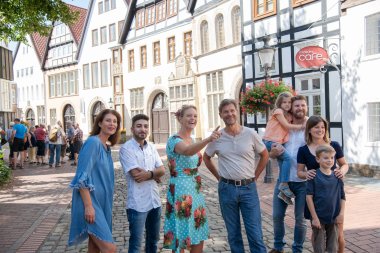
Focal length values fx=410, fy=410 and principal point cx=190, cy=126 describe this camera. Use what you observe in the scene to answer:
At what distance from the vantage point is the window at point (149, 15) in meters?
26.0

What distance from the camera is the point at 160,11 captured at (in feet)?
82.7

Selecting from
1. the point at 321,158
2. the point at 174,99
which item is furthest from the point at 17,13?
the point at 174,99

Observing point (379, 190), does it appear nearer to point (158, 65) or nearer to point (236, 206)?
point (236, 206)

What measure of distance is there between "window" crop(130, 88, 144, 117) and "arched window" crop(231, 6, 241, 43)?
437 inches

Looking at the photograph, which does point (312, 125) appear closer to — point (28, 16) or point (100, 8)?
point (28, 16)

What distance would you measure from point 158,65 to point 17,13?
1546 cm

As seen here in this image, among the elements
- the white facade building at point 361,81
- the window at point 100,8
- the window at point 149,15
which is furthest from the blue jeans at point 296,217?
the window at point 100,8

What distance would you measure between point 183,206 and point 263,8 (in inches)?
509

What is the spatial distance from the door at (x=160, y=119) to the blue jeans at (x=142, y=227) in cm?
2190

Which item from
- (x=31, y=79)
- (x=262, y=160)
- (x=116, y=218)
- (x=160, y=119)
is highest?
(x=31, y=79)

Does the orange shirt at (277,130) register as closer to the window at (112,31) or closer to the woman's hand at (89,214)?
the woman's hand at (89,214)

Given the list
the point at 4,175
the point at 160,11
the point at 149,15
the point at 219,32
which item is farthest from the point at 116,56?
the point at 4,175

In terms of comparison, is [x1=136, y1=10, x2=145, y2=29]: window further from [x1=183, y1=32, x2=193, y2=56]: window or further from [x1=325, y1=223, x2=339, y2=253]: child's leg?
[x1=325, y1=223, x2=339, y2=253]: child's leg

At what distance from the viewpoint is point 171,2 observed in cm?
2423
